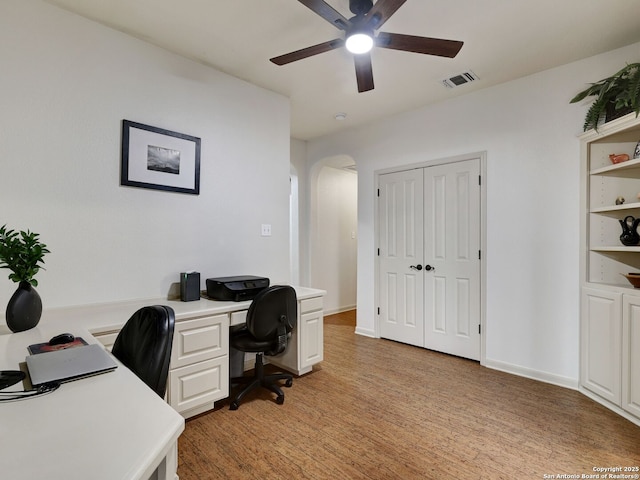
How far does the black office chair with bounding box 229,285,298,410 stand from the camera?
91.8 inches

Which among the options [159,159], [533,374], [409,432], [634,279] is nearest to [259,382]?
[409,432]

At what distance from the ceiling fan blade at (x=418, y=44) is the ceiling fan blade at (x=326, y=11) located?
25cm

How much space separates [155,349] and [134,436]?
0.51m

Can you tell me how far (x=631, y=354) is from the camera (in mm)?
2186

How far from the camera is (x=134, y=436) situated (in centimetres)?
75

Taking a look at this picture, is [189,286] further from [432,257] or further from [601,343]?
[601,343]

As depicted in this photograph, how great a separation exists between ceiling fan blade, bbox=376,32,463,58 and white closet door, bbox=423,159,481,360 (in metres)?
1.63

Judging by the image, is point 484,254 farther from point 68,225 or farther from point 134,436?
point 68,225

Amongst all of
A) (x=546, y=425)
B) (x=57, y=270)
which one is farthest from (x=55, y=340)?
(x=546, y=425)

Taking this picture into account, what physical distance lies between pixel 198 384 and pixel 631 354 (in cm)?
289

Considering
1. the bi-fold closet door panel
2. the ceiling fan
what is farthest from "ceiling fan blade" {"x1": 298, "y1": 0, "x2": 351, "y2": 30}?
the bi-fold closet door panel

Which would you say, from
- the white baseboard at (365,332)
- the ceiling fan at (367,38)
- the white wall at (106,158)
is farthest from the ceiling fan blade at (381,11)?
the white baseboard at (365,332)

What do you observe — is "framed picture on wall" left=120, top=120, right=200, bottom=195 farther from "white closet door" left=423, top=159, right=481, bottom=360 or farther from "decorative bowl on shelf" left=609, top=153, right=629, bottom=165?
"decorative bowl on shelf" left=609, top=153, right=629, bottom=165

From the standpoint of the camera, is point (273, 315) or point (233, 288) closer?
point (273, 315)
